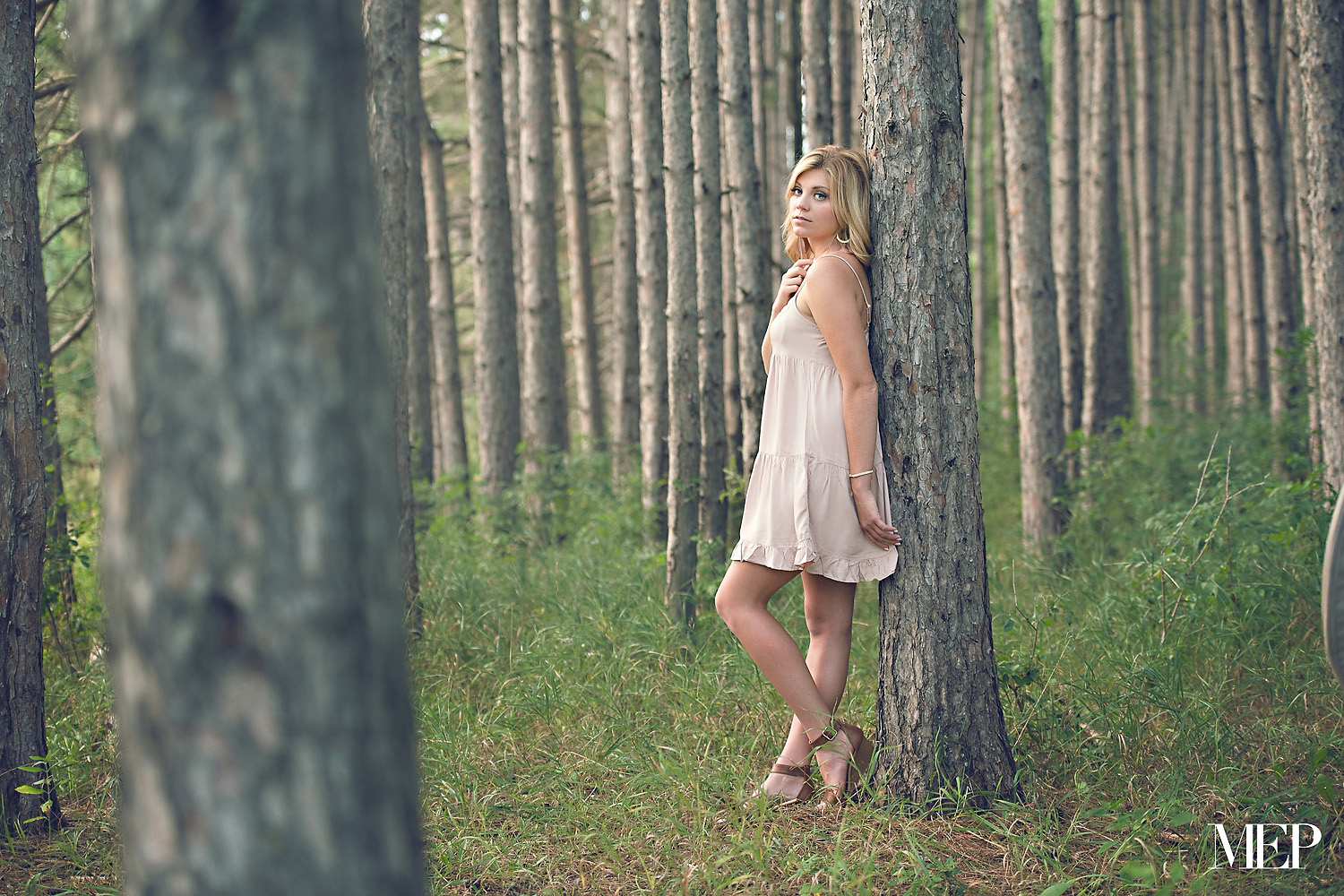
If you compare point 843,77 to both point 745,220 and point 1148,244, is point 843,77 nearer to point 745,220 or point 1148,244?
point 745,220

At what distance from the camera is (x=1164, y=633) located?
4.04m

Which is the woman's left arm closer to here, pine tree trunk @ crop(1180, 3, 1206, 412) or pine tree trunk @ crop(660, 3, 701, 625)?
pine tree trunk @ crop(660, 3, 701, 625)

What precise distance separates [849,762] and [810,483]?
3.27ft

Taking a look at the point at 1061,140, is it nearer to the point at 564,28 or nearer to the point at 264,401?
the point at 564,28

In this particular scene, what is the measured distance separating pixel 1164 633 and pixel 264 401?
394cm

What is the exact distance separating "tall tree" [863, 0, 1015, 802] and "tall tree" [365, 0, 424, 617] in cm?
304

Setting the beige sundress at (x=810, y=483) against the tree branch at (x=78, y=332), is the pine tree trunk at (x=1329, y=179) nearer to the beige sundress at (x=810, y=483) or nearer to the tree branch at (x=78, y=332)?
the beige sundress at (x=810, y=483)

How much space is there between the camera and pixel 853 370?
3.14 m

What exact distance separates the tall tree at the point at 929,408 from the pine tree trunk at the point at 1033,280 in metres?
3.79

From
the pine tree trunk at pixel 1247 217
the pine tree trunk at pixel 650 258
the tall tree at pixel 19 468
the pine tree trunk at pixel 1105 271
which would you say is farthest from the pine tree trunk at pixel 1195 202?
the tall tree at pixel 19 468

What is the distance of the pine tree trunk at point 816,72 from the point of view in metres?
6.94

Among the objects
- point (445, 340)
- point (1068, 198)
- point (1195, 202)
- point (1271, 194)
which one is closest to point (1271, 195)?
point (1271, 194)

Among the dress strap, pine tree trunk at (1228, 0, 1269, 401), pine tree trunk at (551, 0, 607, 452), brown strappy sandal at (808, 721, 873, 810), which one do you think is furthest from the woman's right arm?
A: pine tree trunk at (1228, 0, 1269, 401)

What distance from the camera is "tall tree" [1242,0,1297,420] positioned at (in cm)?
801
